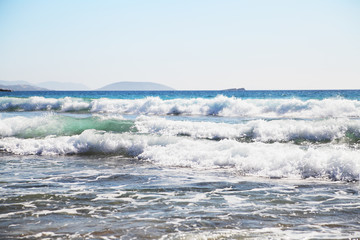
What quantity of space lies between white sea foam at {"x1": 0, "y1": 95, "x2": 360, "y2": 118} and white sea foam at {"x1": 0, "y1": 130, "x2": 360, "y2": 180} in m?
15.4

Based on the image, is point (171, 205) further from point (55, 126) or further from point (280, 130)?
point (55, 126)

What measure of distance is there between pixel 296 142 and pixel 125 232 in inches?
369

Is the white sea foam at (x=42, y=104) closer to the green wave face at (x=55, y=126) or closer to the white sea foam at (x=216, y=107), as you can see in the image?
the white sea foam at (x=216, y=107)

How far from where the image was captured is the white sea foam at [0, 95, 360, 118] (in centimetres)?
2511

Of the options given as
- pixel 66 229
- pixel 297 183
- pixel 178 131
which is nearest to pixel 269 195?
pixel 297 183

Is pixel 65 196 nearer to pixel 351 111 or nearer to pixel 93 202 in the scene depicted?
pixel 93 202

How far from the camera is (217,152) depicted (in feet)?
32.0

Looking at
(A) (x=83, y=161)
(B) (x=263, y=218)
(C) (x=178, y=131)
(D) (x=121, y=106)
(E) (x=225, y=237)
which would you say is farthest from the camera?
(D) (x=121, y=106)

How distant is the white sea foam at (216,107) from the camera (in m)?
25.1

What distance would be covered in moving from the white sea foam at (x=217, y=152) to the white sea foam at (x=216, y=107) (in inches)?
605

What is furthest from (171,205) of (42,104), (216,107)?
(42,104)

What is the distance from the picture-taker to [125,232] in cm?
454

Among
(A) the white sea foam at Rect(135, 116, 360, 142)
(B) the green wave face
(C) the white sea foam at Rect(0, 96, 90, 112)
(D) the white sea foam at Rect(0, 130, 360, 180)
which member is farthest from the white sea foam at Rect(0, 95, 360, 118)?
(D) the white sea foam at Rect(0, 130, 360, 180)

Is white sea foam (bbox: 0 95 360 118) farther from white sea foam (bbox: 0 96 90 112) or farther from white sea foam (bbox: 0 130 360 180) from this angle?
white sea foam (bbox: 0 130 360 180)
